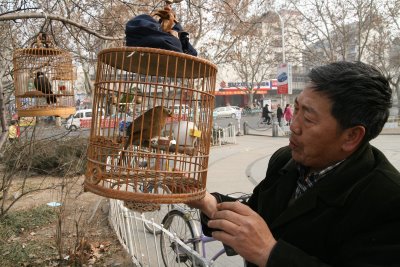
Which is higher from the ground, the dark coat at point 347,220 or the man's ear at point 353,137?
the man's ear at point 353,137

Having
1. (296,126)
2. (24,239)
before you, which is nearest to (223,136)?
(24,239)

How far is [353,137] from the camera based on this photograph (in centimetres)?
130

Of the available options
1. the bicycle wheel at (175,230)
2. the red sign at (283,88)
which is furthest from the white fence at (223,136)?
the bicycle wheel at (175,230)

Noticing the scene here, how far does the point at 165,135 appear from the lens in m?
1.64

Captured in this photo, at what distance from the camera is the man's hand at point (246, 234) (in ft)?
3.93

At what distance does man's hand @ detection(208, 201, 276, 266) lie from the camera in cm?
120

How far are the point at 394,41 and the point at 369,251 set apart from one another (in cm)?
2210

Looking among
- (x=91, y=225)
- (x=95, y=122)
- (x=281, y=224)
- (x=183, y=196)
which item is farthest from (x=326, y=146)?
(x=91, y=225)

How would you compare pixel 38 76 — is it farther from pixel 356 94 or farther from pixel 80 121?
pixel 80 121

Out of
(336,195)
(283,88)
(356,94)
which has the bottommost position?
(336,195)

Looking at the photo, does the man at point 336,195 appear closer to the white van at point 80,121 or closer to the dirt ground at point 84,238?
the white van at point 80,121

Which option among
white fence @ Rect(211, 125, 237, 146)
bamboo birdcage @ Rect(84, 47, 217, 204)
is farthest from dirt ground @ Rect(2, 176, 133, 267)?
white fence @ Rect(211, 125, 237, 146)

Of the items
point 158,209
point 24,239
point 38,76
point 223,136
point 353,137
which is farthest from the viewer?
point 223,136

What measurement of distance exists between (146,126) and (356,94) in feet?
2.56
